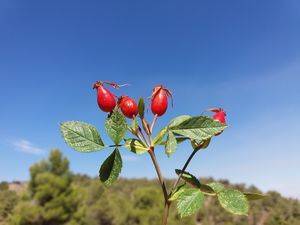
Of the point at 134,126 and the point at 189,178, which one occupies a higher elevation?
the point at 134,126

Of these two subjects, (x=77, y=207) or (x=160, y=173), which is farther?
(x=77, y=207)

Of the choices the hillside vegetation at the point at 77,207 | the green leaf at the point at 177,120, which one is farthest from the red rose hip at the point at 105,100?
the hillside vegetation at the point at 77,207

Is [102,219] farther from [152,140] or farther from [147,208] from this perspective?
[152,140]

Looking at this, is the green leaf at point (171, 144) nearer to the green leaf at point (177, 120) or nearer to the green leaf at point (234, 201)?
the green leaf at point (177, 120)

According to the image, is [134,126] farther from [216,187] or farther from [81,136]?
[216,187]

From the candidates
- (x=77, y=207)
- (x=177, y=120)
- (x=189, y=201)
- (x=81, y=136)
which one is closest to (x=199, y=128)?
(x=177, y=120)

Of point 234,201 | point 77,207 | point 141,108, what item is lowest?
point 234,201
